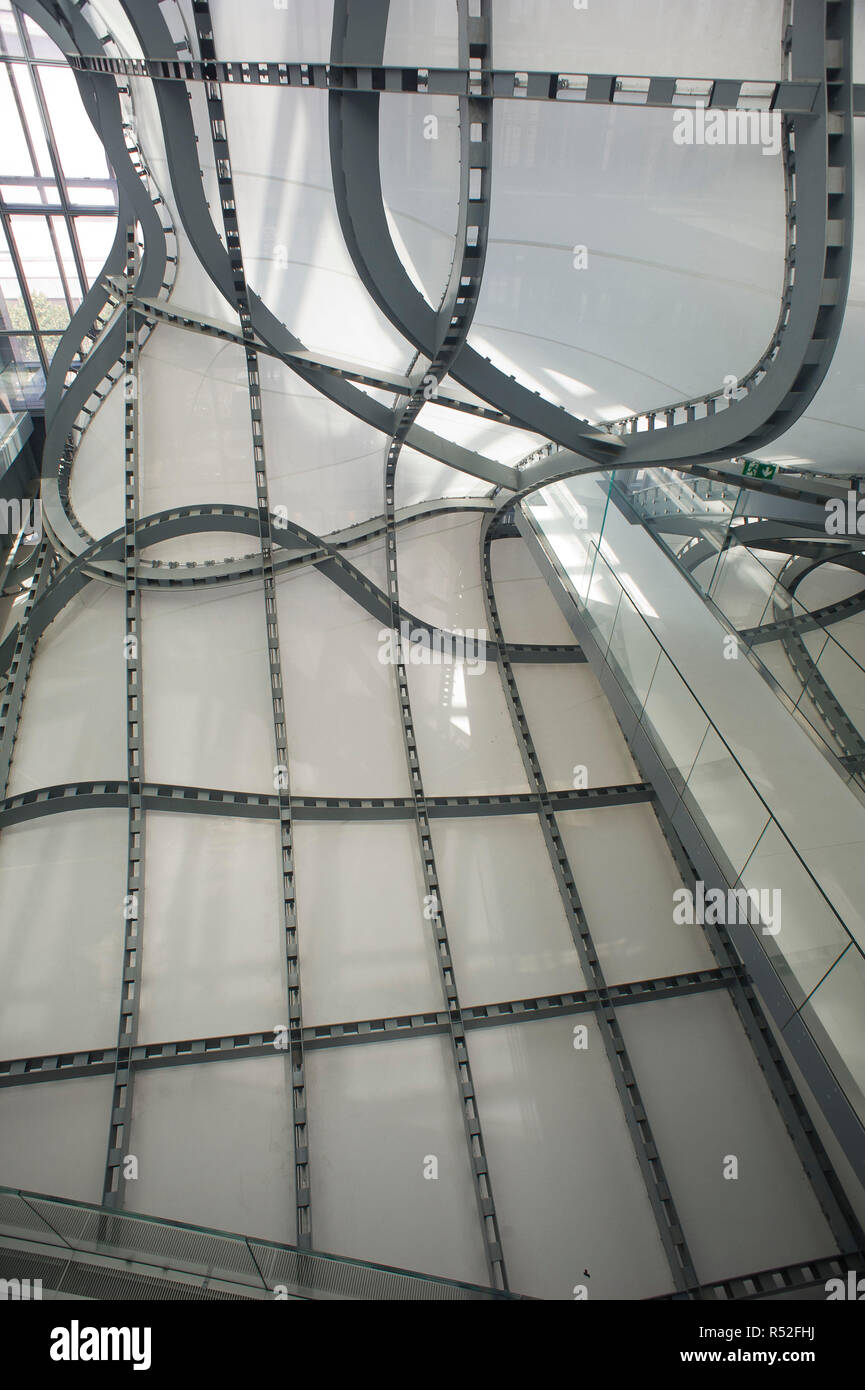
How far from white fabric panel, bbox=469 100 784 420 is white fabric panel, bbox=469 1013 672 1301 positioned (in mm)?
8749

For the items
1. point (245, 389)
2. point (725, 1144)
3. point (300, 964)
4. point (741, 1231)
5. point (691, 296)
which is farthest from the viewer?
point (245, 389)

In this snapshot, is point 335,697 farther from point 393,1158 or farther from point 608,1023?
point 393,1158

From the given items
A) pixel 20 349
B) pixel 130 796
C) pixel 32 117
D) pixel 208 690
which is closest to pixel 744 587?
pixel 208 690

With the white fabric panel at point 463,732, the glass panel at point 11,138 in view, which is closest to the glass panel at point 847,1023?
the white fabric panel at point 463,732

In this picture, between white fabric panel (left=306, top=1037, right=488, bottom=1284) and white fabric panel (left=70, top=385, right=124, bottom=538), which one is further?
white fabric panel (left=70, top=385, right=124, bottom=538)

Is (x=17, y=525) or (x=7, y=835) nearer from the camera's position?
(x=7, y=835)

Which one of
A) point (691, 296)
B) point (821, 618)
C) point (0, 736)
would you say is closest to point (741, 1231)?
point (821, 618)

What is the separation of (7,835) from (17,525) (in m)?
10.5

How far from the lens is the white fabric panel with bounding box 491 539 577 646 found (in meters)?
14.9

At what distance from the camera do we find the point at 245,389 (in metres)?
13.7

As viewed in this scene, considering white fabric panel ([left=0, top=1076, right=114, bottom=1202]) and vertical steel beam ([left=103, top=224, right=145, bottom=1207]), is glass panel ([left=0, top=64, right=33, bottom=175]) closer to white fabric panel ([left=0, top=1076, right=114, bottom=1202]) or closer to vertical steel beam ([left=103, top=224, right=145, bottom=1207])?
vertical steel beam ([left=103, top=224, right=145, bottom=1207])

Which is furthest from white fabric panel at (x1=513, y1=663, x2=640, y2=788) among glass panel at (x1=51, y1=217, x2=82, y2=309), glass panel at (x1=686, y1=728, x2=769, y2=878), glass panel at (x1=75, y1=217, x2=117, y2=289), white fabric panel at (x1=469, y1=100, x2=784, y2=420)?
glass panel at (x1=51, y1=217, x2=82, y2=309)

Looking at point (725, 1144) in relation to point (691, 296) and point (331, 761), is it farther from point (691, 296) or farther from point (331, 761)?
Answer: point (691, 296)

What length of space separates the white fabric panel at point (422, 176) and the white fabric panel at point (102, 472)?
850 centimetres
